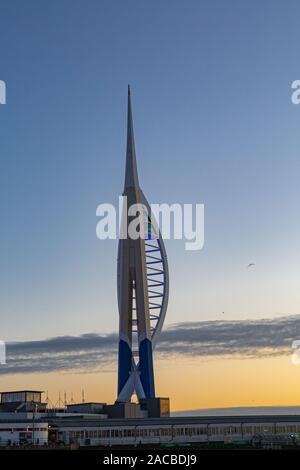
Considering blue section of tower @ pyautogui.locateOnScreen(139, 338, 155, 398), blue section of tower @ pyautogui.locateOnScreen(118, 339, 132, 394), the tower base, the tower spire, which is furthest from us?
the tower spire

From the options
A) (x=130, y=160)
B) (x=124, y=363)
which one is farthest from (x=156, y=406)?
(x=130, y=160)

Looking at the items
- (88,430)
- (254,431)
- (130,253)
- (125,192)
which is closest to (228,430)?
(254,431)

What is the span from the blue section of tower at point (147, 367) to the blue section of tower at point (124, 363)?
2.39m

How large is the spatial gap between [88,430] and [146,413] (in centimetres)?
2230

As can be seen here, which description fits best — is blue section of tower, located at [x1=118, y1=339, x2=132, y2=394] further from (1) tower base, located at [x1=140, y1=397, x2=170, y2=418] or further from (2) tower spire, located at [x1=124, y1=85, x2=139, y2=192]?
(2) tower spire, located at [x1=124, y1=85, x2=139, y2=192]

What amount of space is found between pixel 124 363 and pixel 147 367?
14.6 ft

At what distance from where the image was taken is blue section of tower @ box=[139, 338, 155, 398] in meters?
140

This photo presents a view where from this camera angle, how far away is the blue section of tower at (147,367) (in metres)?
140

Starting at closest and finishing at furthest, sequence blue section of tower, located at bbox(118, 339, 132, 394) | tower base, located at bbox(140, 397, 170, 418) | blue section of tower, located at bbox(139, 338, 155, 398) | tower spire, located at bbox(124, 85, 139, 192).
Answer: tower base, located at bbox(140, 397, 170, 418) < blue section of tower, located at bbox(139, 338, 155, 398) < blue section of tower, located at bbox(118, 339, 132, 394) < tower spire, located at bbox(124, 85, 139, 192)

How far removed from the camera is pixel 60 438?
363 feet

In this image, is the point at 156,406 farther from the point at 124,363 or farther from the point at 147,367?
the point at 124,363

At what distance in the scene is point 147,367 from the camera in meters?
141

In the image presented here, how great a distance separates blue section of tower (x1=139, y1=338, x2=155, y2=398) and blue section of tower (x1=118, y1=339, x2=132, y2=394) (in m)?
2.39
